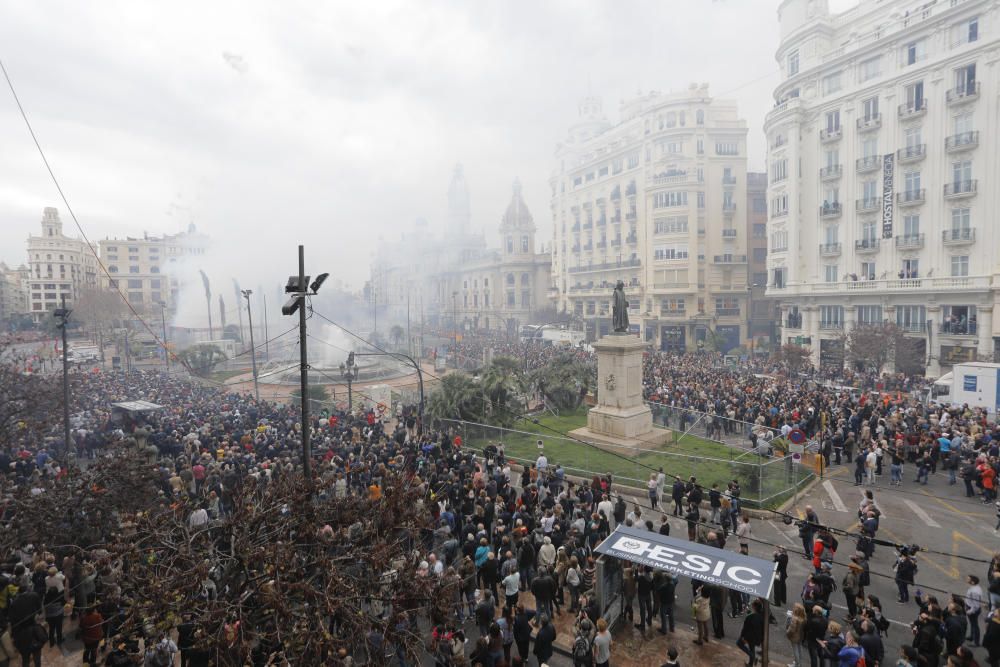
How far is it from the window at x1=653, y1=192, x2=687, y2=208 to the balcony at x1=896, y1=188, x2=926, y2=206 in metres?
22.9

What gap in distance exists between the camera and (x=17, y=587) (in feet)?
29.8

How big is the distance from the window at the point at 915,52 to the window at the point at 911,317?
16.2m

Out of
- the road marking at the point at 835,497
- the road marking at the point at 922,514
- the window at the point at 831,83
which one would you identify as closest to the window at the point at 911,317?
the window at the point at 831,83

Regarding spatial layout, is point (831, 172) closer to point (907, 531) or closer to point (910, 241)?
point (910, 241)

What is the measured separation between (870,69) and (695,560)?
44.7m

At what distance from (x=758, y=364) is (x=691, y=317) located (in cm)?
1765

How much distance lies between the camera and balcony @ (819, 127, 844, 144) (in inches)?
1650

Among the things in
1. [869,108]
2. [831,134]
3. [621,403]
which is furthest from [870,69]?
[621,403]

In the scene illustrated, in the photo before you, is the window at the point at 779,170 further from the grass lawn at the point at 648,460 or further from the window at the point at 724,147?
the grass lawn at the point at 648,460

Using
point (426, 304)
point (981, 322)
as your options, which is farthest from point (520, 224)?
point (981, 322)

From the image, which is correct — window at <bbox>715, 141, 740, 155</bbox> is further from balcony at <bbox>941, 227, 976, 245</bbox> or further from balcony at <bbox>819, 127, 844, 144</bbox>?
balcony at <bbox>941, 227, 976, 245</bbox>

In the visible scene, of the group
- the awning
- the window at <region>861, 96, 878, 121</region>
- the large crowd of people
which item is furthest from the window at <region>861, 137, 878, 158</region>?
the awning

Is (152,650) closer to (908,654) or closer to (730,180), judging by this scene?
(908,654)

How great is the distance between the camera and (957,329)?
34.9m
